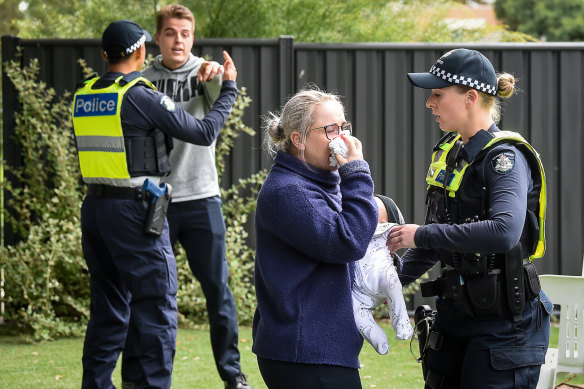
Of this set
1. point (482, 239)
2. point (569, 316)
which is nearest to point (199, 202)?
point (569, 316)

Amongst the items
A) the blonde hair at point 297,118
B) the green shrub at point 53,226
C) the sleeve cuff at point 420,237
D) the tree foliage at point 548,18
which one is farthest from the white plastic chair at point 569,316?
the tree foliage at point 548,18

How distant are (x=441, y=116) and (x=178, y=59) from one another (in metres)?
2.46

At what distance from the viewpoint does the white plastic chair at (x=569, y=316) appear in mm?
4449

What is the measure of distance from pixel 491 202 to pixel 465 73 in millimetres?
468

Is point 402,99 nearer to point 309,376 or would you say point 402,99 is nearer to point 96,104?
point 96,104

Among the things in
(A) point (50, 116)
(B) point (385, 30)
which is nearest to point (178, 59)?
(A) point (50, 116)

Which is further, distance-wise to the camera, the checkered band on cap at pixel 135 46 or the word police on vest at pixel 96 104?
the checkered band on cap at pixel 135 46

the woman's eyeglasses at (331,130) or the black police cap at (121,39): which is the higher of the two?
the black police cap at (121,39)

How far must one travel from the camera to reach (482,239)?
2699mm

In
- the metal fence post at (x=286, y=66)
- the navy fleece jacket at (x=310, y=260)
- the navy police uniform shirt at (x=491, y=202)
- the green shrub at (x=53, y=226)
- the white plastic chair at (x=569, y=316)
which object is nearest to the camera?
the navy fleece jacket at (x=310, y=260)

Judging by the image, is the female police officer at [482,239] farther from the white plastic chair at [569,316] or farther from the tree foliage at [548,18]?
the tree foliage at [548,18]

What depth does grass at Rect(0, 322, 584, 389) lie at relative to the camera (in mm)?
5203

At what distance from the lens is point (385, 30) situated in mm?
9273

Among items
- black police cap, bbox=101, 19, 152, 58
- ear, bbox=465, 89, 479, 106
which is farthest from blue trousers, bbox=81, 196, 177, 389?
ear, bbox=465, 89, 479, 106
